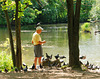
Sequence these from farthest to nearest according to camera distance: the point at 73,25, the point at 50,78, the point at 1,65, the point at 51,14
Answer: the point at 51,14, the point at 1,65, the point at 73,25, the point at 50,78

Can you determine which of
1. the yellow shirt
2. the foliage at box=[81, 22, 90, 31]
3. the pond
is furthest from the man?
the foliage at box=[81, 22, 90, 31]

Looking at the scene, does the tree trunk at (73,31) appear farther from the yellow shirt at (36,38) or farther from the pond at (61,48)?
the pond at (61,48)

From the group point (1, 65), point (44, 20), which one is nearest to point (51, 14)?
point (44, 20)

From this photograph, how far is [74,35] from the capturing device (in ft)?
18.6

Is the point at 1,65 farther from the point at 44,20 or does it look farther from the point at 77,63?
the point at 44,20

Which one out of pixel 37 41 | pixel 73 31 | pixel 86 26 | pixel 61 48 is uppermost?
pixel 73 31

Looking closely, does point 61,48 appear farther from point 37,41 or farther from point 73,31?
point 73,31

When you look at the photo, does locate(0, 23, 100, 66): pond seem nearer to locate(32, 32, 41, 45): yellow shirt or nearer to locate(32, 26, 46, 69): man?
locate(32, 26, 46, 69): man

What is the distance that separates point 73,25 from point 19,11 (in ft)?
6.46

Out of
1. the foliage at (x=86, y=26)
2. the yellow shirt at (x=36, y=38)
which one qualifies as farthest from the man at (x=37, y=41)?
the foliage at (x=86, y=26)

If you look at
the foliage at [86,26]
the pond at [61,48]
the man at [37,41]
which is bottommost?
the pond at [61,48]

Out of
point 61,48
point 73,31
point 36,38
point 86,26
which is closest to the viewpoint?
point 73,31

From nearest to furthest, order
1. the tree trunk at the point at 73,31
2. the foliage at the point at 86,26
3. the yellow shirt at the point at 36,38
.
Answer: the tree trunk at the point at 73,31 < the yellow shirt at the point at 36,38 < the foliage at the point at 86,26

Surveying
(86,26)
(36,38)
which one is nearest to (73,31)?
(36,38)
